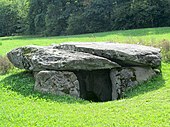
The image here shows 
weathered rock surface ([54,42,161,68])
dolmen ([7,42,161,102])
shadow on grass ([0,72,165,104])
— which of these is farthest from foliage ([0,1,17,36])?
weathered rock surface ([54,42,161,68])

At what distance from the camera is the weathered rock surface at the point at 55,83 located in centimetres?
1361

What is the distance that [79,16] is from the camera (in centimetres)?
5331

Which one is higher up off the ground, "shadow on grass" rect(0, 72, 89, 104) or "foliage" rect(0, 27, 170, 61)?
"foliage" rect(0, 27, 170, 61)

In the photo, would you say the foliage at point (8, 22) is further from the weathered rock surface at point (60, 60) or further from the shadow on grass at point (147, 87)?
the shadow on grass at point (147, 87)

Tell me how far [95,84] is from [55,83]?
9.31 ft

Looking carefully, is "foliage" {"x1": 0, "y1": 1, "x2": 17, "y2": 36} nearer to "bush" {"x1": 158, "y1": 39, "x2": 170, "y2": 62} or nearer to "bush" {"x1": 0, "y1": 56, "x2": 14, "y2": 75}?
"bush" {"x1": 0, "y1": 56, "x2": 14, "y2": 75}

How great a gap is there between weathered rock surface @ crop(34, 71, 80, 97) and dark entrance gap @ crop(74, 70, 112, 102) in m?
1.46

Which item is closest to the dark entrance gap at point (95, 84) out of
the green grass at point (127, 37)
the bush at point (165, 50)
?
the bush at point (165, 50)

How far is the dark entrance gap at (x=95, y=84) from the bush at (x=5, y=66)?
14.9 ft

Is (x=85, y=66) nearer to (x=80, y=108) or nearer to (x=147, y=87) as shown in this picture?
(x=147, y=87)

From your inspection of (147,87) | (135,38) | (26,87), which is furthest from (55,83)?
(135,38)

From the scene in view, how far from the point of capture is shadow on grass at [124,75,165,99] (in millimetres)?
13453

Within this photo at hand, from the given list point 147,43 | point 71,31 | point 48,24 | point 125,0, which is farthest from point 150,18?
point 147,43

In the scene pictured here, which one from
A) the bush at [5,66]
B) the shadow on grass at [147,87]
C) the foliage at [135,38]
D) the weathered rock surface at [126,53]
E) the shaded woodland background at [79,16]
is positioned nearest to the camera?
the shadow on grass at [147,87]
